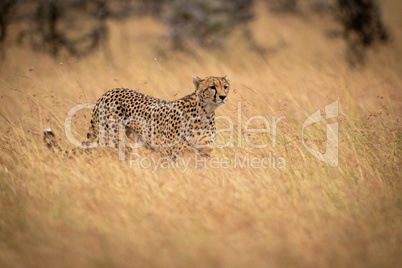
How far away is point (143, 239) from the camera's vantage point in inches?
109

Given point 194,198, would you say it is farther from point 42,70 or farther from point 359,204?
point 42,70

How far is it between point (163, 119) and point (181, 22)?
6641 mm

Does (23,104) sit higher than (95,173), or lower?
higher

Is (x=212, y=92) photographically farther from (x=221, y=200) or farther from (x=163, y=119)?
(x=221, y=200)

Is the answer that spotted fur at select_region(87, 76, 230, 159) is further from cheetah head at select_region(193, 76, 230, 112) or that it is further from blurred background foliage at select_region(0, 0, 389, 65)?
blurred background foliage at select_region(0, 0, 389, 65)

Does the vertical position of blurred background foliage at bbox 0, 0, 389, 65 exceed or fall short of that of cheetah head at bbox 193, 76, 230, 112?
it exceeds it

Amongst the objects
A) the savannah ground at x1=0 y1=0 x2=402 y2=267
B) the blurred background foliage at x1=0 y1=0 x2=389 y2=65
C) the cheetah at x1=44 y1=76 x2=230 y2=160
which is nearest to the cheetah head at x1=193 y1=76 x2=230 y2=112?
the cheetah at x1=44 y1=76 x2=230 y2=160

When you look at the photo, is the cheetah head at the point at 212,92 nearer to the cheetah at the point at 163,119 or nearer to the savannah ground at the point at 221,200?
the cheetah at the point at 163,119

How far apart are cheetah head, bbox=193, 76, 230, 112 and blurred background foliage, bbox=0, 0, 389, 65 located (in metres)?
5.14

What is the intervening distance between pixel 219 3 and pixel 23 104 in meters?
6.77

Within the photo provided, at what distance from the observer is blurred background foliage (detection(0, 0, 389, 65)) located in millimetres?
9531

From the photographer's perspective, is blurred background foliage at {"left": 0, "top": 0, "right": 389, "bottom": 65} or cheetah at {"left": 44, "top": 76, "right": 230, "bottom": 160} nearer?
cheetah at {"left": 44, "top": 76, "right": 230, "bottom": 160}

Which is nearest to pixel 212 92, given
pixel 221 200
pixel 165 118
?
pixel 165 118

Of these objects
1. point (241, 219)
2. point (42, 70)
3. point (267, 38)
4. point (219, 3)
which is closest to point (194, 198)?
point (241, 219)
